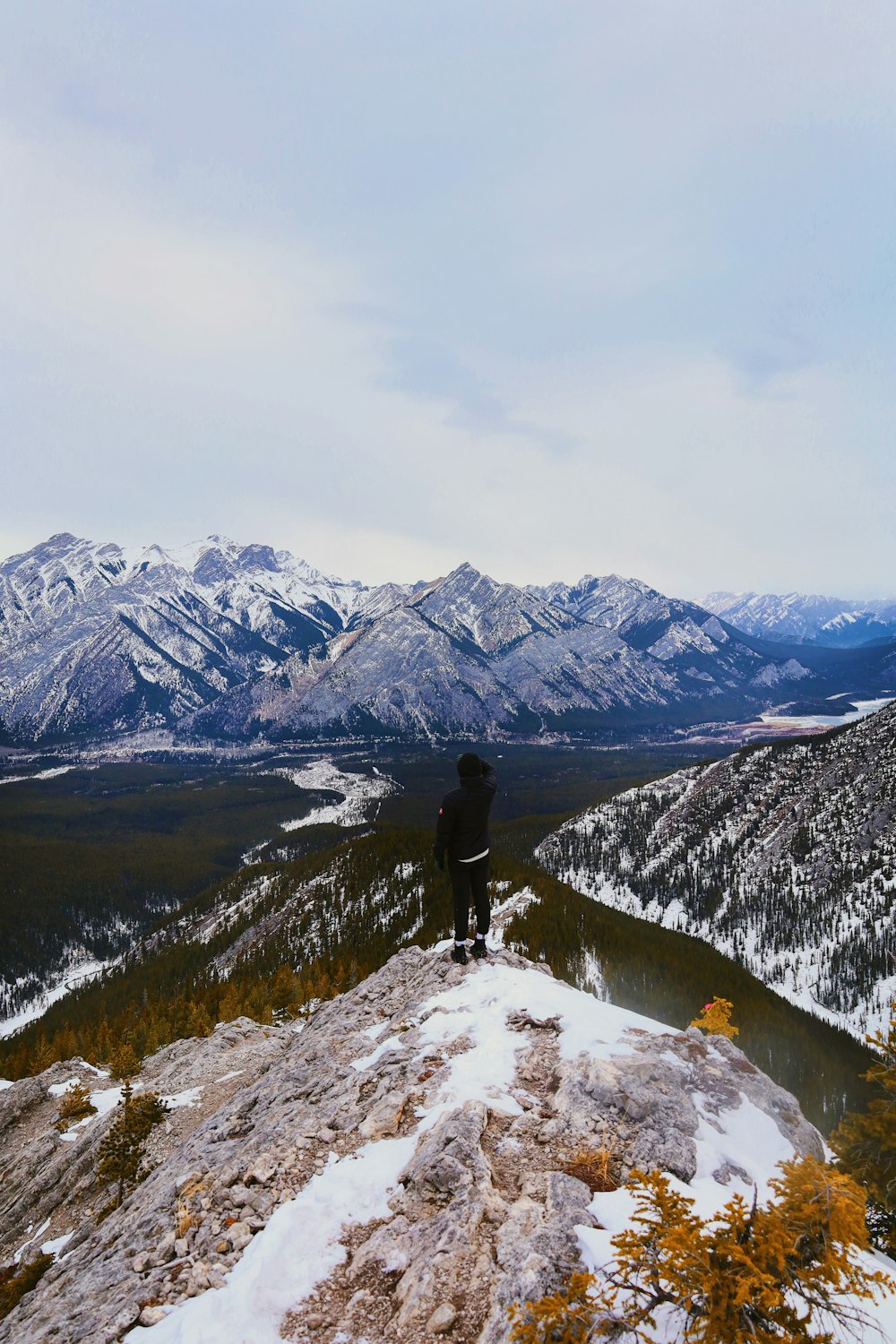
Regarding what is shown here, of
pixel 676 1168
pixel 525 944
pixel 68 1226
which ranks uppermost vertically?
pixel 676 1168

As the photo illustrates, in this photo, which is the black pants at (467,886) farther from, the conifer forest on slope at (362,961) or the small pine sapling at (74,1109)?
the conifer forest on slope at (362,961)

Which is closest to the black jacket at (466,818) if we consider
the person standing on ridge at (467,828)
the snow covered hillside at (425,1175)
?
the person standing on ridge at (467,828)

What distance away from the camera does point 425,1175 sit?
8.42m

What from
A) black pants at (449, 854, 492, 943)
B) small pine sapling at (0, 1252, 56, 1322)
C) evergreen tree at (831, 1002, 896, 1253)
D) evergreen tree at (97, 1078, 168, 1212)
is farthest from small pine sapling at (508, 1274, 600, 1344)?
evergreen tree at (97, 1078, 168, 1212)

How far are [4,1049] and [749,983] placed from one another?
14071cm

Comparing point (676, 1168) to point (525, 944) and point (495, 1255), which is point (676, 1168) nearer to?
point (495, 1255)

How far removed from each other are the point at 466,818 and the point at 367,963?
3536 inches

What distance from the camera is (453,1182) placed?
8.21 metres

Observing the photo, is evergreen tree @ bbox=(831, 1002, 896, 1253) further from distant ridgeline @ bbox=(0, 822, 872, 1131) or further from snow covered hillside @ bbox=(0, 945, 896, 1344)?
distant ridgeline @ bbox=(0, 822, 872, 1131)

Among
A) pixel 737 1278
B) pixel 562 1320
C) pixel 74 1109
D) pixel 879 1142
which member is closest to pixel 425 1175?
pixel 562 1320

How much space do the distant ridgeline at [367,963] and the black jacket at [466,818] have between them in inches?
1668

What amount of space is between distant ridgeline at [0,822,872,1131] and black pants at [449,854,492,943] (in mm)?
39883

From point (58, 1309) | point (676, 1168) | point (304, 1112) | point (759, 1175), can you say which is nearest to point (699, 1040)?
point (759, 1175)

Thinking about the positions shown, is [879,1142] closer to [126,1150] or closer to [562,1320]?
[562,1320]
